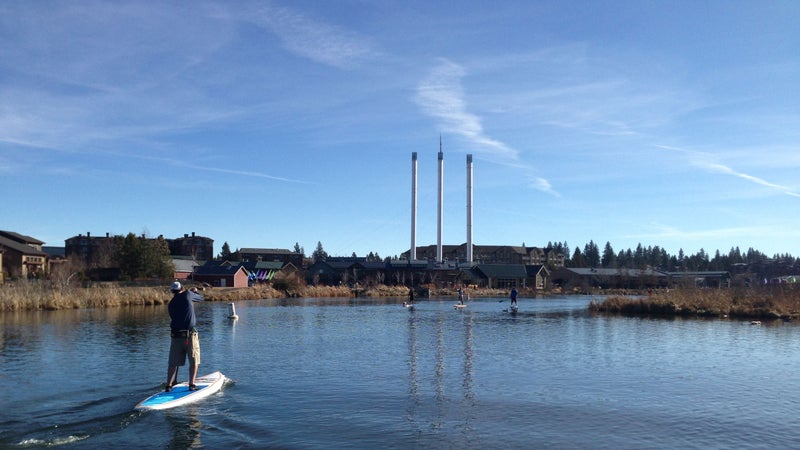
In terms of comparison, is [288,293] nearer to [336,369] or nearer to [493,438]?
[336,369]

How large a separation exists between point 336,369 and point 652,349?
554 inches

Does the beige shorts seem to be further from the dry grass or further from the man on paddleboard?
the dry grass

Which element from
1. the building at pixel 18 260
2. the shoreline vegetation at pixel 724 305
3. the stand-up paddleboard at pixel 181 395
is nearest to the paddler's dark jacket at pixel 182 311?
the stand-up paddleboard at pixel 181 395

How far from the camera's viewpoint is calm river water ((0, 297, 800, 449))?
41.8ft

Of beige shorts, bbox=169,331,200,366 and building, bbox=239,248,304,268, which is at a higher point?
building, bbox=239,248,304,268

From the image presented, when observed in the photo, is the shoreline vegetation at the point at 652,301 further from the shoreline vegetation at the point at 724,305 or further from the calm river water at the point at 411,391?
the calm river water at the point at 411,391

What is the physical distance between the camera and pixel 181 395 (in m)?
15.2

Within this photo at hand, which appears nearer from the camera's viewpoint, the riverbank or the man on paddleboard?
the man on paddleboard

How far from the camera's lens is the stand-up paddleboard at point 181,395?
1455cm

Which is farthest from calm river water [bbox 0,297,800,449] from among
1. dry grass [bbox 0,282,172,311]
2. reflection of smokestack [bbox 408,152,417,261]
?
reflection of smokestack [bbox 408,152,417,261]

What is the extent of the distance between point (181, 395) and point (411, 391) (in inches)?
230

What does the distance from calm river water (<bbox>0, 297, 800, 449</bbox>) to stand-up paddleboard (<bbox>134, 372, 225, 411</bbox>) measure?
24 cm

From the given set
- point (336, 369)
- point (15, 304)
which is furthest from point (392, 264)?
point (336, 369)

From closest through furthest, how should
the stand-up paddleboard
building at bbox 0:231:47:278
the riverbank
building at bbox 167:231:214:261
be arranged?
the stand-up paddleboard → the riverbank → building at bbox 0:231:47:278 → building at bbox 167:231:214:261
